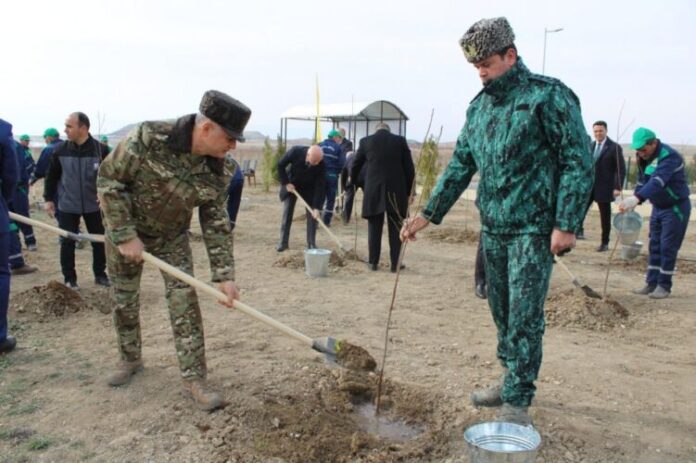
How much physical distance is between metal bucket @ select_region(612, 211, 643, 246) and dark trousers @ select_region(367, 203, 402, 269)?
2.82 meters

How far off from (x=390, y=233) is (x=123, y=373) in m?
4.11

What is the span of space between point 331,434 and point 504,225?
1.37 meters

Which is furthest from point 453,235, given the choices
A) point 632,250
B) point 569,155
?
point 569,155

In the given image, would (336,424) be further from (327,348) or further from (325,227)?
(325,227)

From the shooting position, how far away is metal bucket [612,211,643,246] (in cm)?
795

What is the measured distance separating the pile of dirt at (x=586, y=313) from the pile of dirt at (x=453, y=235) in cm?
429

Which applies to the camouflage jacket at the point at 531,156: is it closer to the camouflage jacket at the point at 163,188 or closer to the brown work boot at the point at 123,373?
the camouflage jacket at the point at 163,188

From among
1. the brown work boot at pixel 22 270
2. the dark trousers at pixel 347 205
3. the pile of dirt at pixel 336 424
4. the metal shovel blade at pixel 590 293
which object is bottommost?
the pile of dirt at pixel 336 424

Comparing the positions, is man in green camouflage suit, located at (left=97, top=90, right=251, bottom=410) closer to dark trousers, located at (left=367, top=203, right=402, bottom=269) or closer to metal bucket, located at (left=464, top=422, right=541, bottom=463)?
metal bucket, located at (left=464, top=422, right=541, bottom=463)

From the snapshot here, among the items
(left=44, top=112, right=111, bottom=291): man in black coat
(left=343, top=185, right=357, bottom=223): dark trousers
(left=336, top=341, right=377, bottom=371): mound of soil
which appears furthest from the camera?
(left=343, top=185, right=357, bottom=223): dark trousers

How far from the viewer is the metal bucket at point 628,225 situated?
7.95m

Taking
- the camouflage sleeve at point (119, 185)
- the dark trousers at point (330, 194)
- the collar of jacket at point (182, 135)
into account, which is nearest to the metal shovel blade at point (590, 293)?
the collar of jacket at point (182, 135)

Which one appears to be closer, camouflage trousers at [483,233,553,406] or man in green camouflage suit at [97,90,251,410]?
camouflage trousers at [483,233,553,406]

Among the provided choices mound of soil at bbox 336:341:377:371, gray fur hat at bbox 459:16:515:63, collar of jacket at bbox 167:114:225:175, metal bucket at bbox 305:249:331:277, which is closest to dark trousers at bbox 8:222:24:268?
metal bucket at bbox 305:249:331:277
